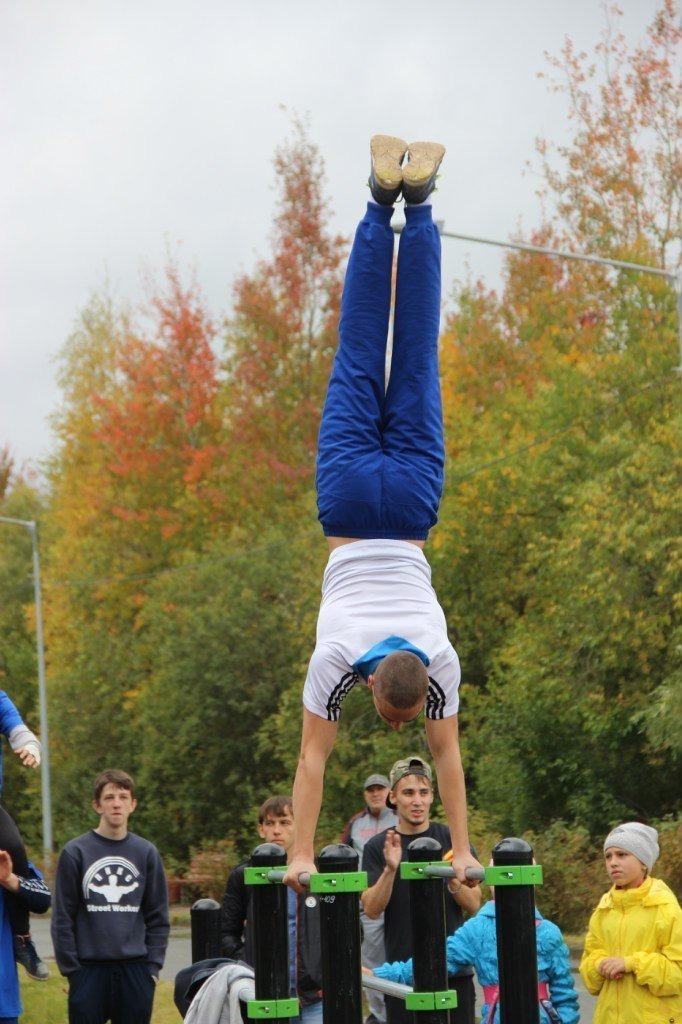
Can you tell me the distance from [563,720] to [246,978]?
15.1 metres

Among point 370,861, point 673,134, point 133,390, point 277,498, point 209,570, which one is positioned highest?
point 673,134

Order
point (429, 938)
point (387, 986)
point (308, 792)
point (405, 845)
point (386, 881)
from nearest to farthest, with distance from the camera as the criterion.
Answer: point (429, 938), point (308, 792), point (387, 986), point (386, 881), point (405, 845)

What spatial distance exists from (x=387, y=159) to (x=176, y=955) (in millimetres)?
13054

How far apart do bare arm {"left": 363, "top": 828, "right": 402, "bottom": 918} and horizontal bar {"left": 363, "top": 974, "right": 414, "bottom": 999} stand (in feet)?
1.52

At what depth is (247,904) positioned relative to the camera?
22.9 ft

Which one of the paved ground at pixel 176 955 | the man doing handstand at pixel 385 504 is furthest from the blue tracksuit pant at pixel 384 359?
the paved ground at pixel 176 955

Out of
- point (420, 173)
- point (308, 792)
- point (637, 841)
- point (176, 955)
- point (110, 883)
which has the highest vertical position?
point (420, 173)

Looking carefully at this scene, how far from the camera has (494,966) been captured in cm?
607

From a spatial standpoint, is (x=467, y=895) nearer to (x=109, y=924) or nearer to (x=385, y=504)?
(x=385, y=504)

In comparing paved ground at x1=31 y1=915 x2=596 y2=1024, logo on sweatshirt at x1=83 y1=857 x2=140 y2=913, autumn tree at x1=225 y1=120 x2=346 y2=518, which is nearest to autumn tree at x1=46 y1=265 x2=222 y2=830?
autumn tree at x1=225 y1=120 x2=346 y2=518

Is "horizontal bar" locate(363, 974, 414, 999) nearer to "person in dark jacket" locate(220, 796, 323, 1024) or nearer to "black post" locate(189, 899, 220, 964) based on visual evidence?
"person in dark jacket" locate(220, 796, 323, 1024)

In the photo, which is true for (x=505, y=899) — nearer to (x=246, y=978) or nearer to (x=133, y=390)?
(x=246, y=978)

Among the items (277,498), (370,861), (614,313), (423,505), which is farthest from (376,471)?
(277,498)

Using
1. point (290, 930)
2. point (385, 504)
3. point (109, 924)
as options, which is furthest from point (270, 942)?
point (109, 924)
